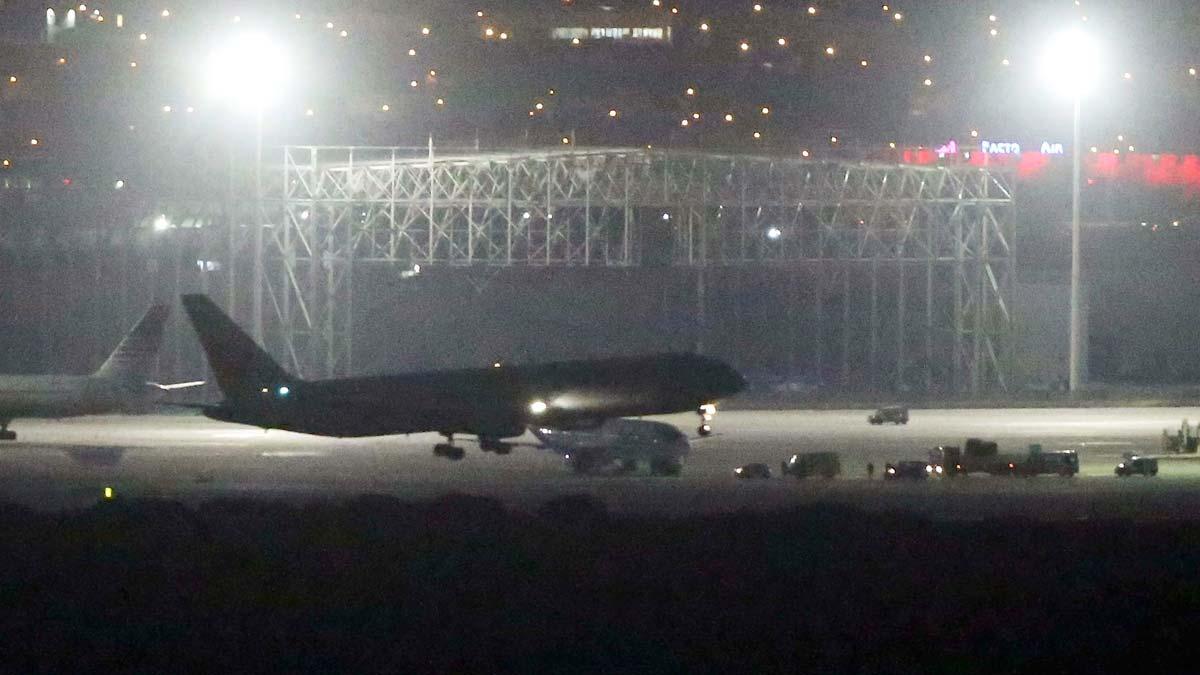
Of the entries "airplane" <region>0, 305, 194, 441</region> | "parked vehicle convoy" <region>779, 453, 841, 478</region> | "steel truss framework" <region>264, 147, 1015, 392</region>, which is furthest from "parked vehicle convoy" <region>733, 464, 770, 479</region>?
"steel truss framework" <region>264, 147, 1015, 392</region>

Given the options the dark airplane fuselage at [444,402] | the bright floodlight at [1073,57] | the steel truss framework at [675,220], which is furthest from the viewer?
the steel truss framework at [675,220]

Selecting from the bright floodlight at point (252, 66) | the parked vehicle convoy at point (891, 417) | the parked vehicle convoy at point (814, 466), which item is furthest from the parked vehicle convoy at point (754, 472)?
the bright floodlight at point (252, 66)

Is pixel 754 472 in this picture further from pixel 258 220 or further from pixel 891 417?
pixel 258 220

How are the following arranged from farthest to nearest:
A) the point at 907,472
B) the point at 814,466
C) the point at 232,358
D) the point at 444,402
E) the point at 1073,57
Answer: the point at 1073,57, the point at 232,358, the point at 444,402, the point at 814,466, the point at 907,472

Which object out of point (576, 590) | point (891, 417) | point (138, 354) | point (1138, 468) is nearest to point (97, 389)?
point (138, 354)

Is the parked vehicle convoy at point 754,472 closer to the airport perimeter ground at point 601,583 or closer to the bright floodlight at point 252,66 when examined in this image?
the airport perimeter ground at point 601,583

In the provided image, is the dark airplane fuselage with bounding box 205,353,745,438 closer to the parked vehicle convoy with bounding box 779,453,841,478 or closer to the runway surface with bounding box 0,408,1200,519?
the runway surface with bounding box 0,408,1200,519

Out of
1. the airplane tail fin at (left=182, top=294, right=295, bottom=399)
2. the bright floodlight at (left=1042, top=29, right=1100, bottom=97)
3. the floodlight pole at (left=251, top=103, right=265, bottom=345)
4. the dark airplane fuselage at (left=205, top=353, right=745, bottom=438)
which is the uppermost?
the bright floodlight at (left=1042, top=29, right=1100, bottom=97)
